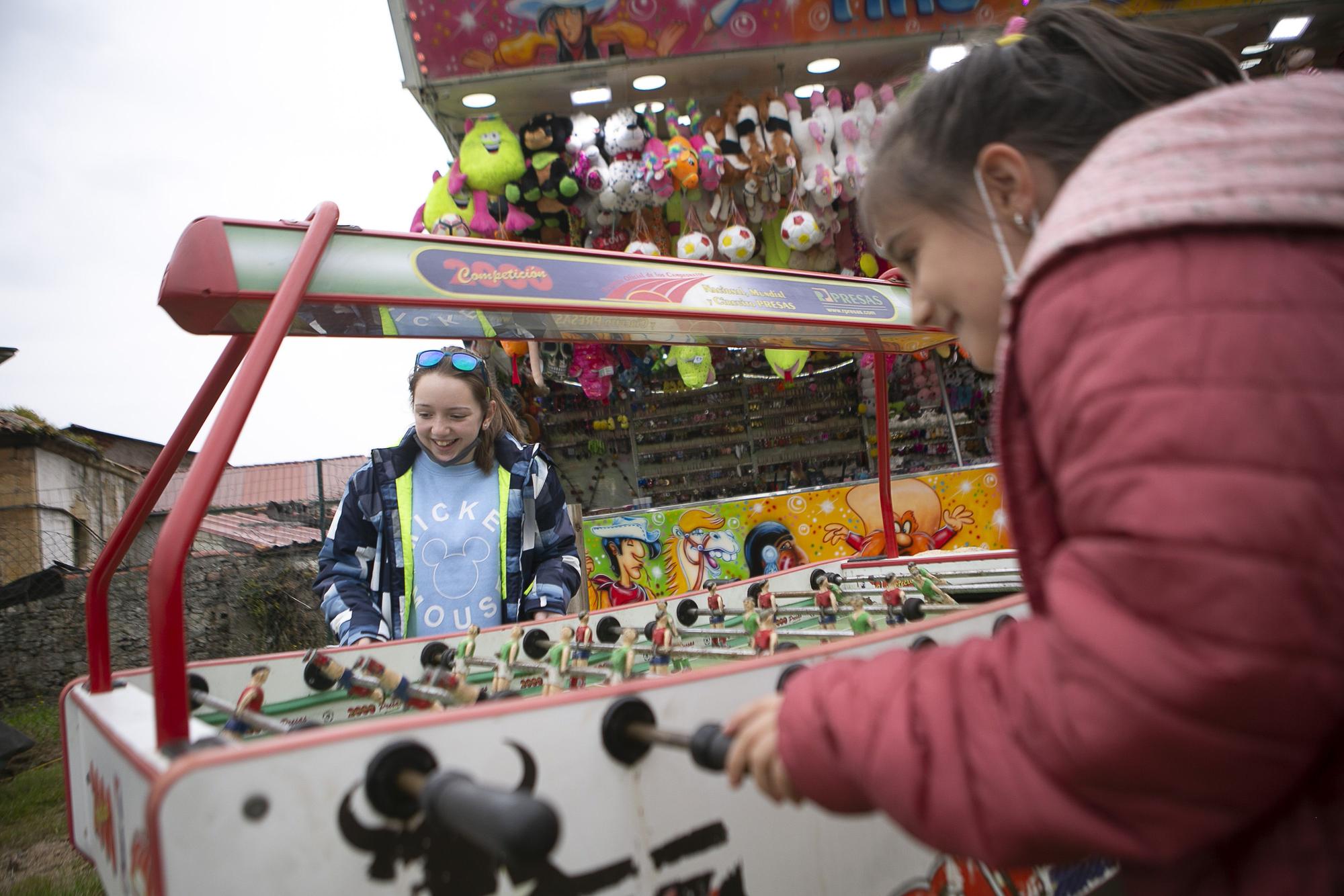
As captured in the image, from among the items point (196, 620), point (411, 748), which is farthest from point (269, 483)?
point (411, 748)

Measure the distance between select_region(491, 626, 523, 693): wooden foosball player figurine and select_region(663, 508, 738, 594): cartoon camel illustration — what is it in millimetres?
3486

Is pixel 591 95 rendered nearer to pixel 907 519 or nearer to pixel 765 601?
pixel 907 519

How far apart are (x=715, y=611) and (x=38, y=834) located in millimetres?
2346

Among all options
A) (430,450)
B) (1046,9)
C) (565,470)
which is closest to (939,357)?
(565,470)

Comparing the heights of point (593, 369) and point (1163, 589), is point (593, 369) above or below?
above

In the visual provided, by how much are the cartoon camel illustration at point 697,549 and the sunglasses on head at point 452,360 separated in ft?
10.1

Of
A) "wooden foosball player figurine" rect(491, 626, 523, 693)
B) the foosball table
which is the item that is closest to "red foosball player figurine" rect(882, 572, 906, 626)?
the foosball table

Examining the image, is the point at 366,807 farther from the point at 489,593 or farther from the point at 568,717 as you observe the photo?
the point at 489,593

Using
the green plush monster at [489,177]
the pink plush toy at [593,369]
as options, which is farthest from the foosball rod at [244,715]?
the pink plush toy at [593,369]

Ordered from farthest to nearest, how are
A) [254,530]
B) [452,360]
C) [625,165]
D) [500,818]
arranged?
[254,530]
[625,165]
[452,360]
[500,818]

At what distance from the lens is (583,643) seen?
5.77 ft

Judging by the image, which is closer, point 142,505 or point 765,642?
point 142,505

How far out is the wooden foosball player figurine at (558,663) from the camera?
1.42m

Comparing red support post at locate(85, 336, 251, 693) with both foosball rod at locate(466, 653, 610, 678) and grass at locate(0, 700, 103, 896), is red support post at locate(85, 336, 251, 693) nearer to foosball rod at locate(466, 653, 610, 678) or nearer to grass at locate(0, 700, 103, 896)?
foosball rod at locate(466, 653, 610, 678)
